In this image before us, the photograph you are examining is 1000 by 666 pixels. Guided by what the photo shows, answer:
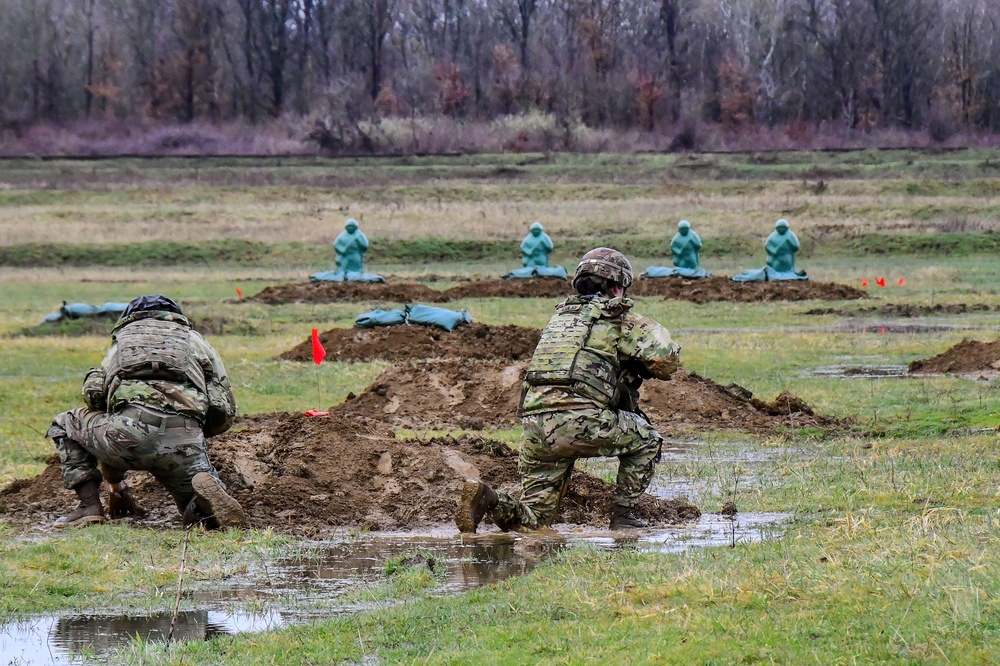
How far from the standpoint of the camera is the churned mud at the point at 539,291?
3325cm

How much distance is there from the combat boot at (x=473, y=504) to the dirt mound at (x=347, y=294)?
23243 millimetres

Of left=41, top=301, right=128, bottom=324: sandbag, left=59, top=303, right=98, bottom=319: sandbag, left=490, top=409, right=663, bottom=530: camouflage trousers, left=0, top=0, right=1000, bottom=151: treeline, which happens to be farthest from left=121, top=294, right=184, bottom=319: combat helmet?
left=0, top=0, right=1000, bottom=151: treeline

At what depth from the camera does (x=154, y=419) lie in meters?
10.1

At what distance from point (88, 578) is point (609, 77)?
82638 millimetres

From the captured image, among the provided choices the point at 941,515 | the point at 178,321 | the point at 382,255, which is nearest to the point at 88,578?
the point at 178,321

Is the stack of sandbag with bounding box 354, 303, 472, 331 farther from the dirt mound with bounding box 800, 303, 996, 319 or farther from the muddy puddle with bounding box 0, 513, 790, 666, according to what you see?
the muddy puddle with bounding box 0, 513, 790, 666

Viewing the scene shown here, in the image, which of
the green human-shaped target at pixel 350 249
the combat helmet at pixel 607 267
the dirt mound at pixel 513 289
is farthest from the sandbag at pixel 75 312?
the combat helmet at pixel 607 267

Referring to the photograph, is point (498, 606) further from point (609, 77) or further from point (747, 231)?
point (609, 77)

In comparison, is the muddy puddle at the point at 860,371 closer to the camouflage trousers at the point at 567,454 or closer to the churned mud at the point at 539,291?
the camouflage trousers at the point at 567,454

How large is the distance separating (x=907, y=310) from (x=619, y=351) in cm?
2135

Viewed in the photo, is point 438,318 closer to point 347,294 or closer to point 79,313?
point 79,313

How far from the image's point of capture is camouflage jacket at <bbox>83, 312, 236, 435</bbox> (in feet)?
33.3

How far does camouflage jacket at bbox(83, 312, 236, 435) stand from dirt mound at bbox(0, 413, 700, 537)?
2.57 feet

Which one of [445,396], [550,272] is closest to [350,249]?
[550,272]
